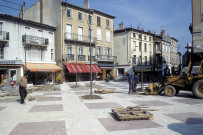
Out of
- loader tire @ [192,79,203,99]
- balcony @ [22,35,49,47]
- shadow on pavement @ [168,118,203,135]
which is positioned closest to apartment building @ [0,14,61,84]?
balcony @ [22,35,49,47]

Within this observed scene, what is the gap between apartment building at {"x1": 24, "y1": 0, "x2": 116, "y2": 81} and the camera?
26752 millimetres

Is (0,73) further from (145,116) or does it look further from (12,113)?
(145,116)

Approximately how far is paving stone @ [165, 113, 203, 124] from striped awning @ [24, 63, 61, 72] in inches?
745

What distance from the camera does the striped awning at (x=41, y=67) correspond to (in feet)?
72.0

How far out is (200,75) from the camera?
1115 centimetres

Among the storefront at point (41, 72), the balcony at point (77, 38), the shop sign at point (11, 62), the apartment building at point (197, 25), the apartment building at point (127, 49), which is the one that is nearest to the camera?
the apartment building at point (197, 25)

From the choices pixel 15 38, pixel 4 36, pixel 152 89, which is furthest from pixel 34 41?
pixel 152 89

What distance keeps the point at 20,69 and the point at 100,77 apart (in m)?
15.2

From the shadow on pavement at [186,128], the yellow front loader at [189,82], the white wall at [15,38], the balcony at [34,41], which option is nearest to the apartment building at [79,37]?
the balcony at [34,41]

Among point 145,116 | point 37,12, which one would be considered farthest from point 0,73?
point 145,116

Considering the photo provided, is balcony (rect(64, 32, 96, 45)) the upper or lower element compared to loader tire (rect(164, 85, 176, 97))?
upper

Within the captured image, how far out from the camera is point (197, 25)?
758 inches

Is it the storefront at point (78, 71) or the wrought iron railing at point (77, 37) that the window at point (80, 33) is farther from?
the storefront at point (78, 71)

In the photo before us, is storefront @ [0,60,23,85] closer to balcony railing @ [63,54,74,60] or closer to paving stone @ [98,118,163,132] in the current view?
balcony railing @ [63,54,74,60]
